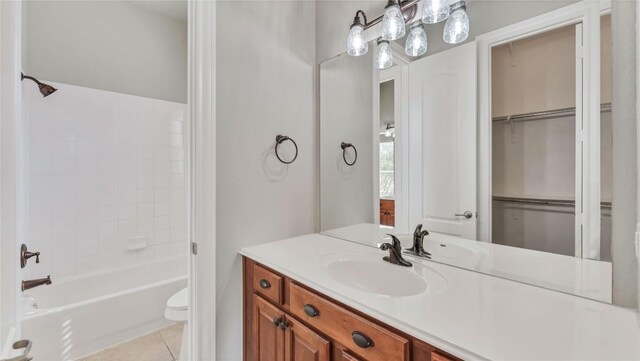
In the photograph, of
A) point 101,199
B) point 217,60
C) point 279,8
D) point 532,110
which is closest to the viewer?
point 532,110

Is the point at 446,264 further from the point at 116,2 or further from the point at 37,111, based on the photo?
the point at 116,2

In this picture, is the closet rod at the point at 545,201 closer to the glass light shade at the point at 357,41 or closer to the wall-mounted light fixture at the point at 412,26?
the wall-mounted light fixture at the point at 412,26

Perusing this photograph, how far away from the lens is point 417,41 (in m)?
1.22

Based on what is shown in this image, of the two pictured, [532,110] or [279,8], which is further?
[279,8]

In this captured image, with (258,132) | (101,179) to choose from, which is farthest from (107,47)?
(258,132)

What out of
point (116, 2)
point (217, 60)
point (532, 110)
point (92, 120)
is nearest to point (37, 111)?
point (92, 120)

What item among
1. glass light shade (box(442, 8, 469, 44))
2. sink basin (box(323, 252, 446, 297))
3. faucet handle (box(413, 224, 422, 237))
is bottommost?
sink basin (box(323, 252, 446, 297))

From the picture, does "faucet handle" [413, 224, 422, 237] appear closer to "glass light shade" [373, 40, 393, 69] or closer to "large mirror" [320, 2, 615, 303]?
"large mirror" [320, 2, 615, 303]

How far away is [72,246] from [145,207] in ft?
1.88

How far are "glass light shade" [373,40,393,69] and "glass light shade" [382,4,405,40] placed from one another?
11 cm

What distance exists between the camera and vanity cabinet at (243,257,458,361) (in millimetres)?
717

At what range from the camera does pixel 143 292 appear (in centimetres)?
200

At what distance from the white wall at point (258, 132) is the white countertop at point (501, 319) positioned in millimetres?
483

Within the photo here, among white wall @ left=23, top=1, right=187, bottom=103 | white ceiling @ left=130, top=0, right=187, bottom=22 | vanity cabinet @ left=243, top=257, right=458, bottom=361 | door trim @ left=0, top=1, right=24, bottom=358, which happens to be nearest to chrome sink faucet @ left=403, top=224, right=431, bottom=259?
vanity cabinet @ left=243, top=257, right=458, bottom=361
